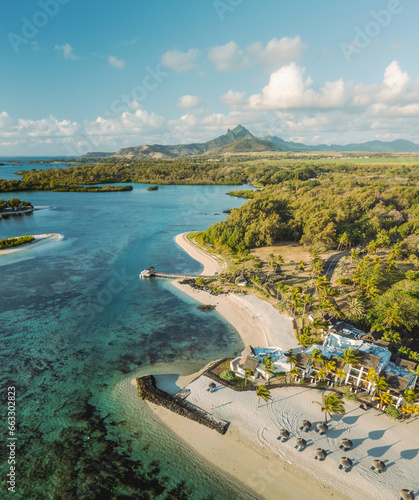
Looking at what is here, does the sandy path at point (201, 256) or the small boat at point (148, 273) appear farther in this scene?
the sandy path at point (201, 256)

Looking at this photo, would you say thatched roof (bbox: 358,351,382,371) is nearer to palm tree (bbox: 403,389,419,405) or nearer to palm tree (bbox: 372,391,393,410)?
palm tree (bbox: 372,391,393,410)

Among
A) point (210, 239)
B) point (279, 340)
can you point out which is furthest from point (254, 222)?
point (279, 340)

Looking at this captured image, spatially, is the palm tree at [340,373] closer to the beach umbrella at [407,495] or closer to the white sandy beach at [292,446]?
the white sandy beach at [292,446]

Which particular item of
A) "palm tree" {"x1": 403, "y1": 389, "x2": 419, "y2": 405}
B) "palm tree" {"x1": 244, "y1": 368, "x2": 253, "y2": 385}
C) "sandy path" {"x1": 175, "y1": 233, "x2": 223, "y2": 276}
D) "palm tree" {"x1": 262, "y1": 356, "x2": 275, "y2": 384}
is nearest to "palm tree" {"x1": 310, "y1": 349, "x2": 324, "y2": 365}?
"palm tree" {"x1": 262, "y1": 356, "x2": 275, "y2": 384}

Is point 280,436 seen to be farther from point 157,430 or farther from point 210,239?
point 210,239

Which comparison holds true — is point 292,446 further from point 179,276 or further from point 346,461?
point 179,276

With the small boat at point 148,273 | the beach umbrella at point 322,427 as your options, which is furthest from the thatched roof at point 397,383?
the small boat at point 148,273
